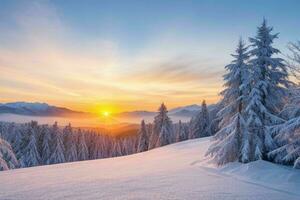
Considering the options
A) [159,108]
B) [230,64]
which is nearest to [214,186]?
[230,64]

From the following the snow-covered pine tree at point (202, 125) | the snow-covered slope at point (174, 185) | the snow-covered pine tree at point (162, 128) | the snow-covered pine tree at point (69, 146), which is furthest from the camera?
the snow-covered pine tree at point (69, 146)

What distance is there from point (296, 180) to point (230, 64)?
8679 millimetres

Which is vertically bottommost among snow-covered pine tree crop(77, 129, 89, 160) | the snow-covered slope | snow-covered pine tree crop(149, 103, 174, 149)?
snow-covered pine tree crop(77, 129, 89, 160)

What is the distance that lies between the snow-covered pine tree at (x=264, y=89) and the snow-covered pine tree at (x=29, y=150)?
4219 centimetres

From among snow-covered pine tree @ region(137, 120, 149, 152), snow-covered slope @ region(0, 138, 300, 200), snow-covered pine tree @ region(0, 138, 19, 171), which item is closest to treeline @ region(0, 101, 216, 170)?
snow-covered pine tree @ region(137, 120, 149, 152)

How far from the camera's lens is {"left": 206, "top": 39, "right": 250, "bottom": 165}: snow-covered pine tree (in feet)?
60.7

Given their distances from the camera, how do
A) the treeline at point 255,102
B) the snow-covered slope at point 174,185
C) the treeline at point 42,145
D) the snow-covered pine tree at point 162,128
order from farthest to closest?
the treeline at point 42,145 → the snow-covered pine tree at point 162,128 → the treeline at point 255,102 → the snow-covered slope at point 174,185

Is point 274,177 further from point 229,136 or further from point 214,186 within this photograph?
point 229,136

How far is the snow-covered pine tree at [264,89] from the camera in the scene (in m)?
18.4

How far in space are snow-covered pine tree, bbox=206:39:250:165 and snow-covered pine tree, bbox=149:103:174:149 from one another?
31308mm

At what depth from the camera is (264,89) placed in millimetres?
18562

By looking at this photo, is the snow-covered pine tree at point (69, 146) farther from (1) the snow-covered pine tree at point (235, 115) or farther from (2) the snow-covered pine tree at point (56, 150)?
(1) the snow-covered pine tree at point (235, 115)

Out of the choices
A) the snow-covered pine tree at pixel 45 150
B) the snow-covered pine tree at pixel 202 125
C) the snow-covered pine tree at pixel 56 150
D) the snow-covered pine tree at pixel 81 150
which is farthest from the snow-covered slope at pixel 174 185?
the snow-covered pine tree at pixel 81 150

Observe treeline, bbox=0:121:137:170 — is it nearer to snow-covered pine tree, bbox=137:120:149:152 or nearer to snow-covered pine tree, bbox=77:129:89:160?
snow-covered pine tree, bbox=77:129:89:160
